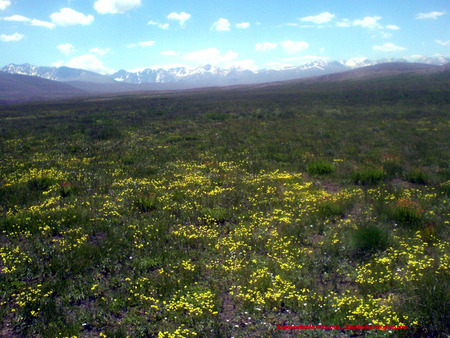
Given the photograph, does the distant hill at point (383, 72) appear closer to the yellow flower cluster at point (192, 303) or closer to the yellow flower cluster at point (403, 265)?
the yellow flower cluster at point (403, 265)

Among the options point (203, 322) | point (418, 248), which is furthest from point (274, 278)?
point (418, 248)

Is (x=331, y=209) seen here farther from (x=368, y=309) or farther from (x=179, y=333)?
(x=179, y=333)

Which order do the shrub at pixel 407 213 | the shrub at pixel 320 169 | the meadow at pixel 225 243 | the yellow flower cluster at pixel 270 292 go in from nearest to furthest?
the meadow at pixel 225 243 < the yellow flower cluster at pixel 270 292 < the shrub at pixel 407 213 < the shrub at pixel 320 169

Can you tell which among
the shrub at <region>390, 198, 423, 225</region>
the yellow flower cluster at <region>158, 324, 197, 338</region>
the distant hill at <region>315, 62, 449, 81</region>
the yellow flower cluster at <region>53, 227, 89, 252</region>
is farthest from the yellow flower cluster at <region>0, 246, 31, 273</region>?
the distant hill at <region>315, 62, 449, 81</region>

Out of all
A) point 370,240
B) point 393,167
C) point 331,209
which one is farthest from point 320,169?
point 370,240

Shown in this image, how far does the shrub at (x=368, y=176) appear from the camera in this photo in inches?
471

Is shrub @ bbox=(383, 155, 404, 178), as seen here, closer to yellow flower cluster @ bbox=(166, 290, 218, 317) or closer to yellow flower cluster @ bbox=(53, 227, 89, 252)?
yellow flower cluster @ bbox=(166, 290, 218, 317)

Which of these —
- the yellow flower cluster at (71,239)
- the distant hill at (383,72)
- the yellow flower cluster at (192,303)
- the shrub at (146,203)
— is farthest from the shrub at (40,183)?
the distant hill at (383,72)

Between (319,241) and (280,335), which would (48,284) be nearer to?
(280,335)

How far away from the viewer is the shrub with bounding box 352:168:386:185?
11953mm

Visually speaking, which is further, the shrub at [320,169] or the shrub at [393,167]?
the shrub at [320,169]

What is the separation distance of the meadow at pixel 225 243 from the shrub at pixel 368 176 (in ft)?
0.12

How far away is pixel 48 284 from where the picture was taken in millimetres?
6082

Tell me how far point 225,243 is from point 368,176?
7257 millimetres
